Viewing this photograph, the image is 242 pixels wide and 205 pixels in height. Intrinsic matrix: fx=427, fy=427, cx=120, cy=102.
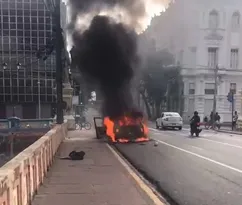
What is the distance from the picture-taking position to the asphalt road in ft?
25.7

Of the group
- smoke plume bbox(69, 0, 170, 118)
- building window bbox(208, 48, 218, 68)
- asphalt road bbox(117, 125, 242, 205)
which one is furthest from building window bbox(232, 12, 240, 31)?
asphalt road bbox(117, 125, 242, 205)

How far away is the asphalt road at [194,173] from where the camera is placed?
25.7 feet

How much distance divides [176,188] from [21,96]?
181 ft

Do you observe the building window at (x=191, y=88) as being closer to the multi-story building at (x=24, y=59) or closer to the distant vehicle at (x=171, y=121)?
the multi-story building at (x=24, y=59)

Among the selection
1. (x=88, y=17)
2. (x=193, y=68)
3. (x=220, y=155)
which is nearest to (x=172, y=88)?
(x=193, y=68)

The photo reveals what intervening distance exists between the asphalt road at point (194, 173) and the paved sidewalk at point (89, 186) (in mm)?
658

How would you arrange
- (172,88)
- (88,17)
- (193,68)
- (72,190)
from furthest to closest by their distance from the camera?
(172,88)
(193,68)
(88,17)
(72,190)

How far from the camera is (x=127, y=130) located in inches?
829

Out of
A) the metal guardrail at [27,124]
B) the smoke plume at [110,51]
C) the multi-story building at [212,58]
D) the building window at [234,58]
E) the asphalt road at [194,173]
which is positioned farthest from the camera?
the building window at [234,58]

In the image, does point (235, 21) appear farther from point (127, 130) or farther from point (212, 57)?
point (127, 130)

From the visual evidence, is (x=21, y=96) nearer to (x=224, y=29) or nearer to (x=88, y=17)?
(x=224, y=29)

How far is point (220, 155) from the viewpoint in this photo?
48.1ft

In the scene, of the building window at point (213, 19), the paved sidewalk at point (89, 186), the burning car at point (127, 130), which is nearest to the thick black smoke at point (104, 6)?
the burning car at point (127, 130)

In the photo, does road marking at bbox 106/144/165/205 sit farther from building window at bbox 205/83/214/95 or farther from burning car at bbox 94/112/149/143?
building window at bbox 205/83/214/95
